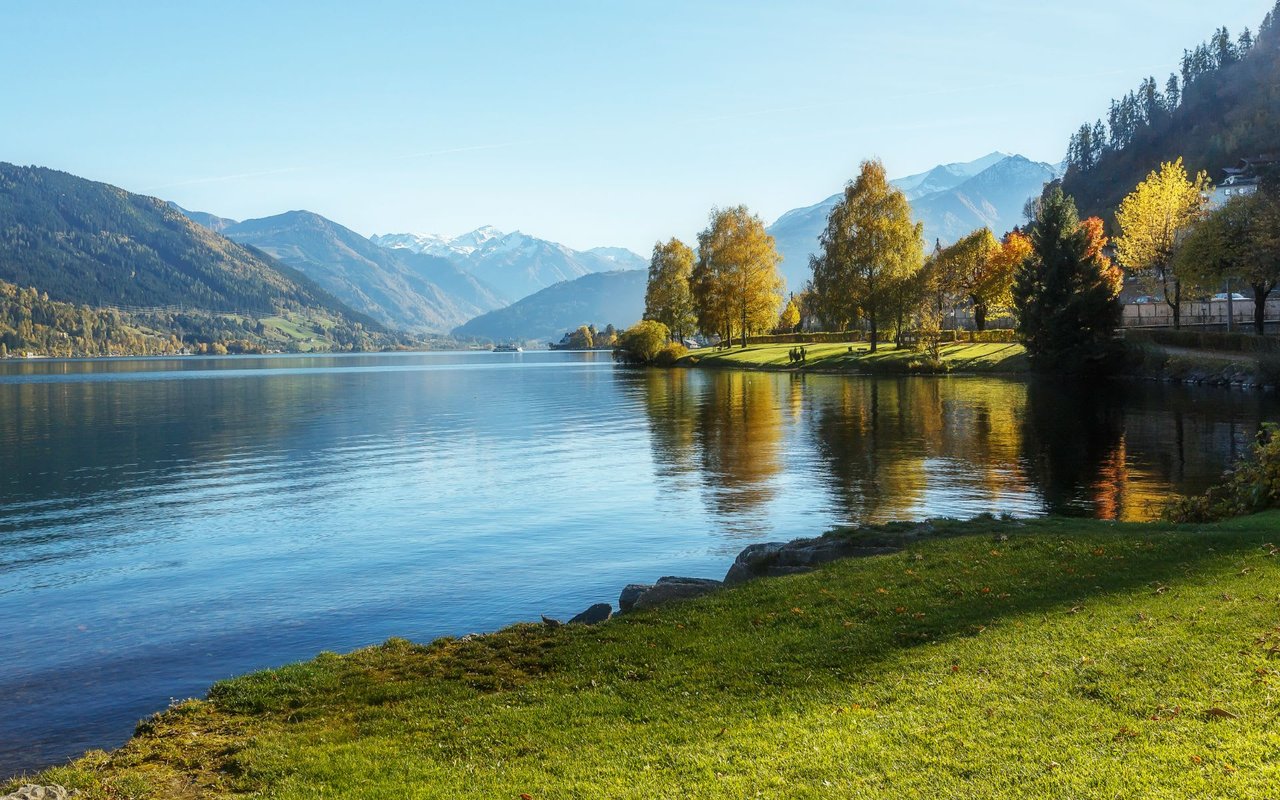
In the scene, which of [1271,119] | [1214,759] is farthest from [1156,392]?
[1271,119]

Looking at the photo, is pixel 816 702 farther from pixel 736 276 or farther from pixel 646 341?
pixel 646 341

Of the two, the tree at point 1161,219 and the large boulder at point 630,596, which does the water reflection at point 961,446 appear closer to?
the large boulder at point 630,596

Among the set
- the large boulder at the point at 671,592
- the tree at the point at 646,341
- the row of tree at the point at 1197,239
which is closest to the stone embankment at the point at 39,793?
the large boulder at the point at 671,592

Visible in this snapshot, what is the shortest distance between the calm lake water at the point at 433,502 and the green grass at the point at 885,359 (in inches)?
1038

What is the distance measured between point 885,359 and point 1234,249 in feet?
116

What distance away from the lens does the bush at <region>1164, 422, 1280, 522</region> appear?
2238 cm

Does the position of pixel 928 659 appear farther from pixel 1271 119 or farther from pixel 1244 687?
pixel 1271 119

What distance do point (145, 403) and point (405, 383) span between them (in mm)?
40290

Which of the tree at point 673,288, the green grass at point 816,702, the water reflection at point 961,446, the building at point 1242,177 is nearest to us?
the green grass at point 816,702

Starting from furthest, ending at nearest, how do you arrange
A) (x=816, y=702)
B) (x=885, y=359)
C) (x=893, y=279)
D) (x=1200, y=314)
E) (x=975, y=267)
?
(x=975, y=267) < (x=893, y=279) < (x=885, y=359) < (x=1200, y=314) < (x=816, y=702)

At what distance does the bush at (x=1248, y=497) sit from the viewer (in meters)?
22.4

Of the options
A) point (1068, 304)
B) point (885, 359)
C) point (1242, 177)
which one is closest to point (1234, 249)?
point (1068, 304)

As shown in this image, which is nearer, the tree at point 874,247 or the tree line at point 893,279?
the tree line at point 893,279

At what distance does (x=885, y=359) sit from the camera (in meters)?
101
